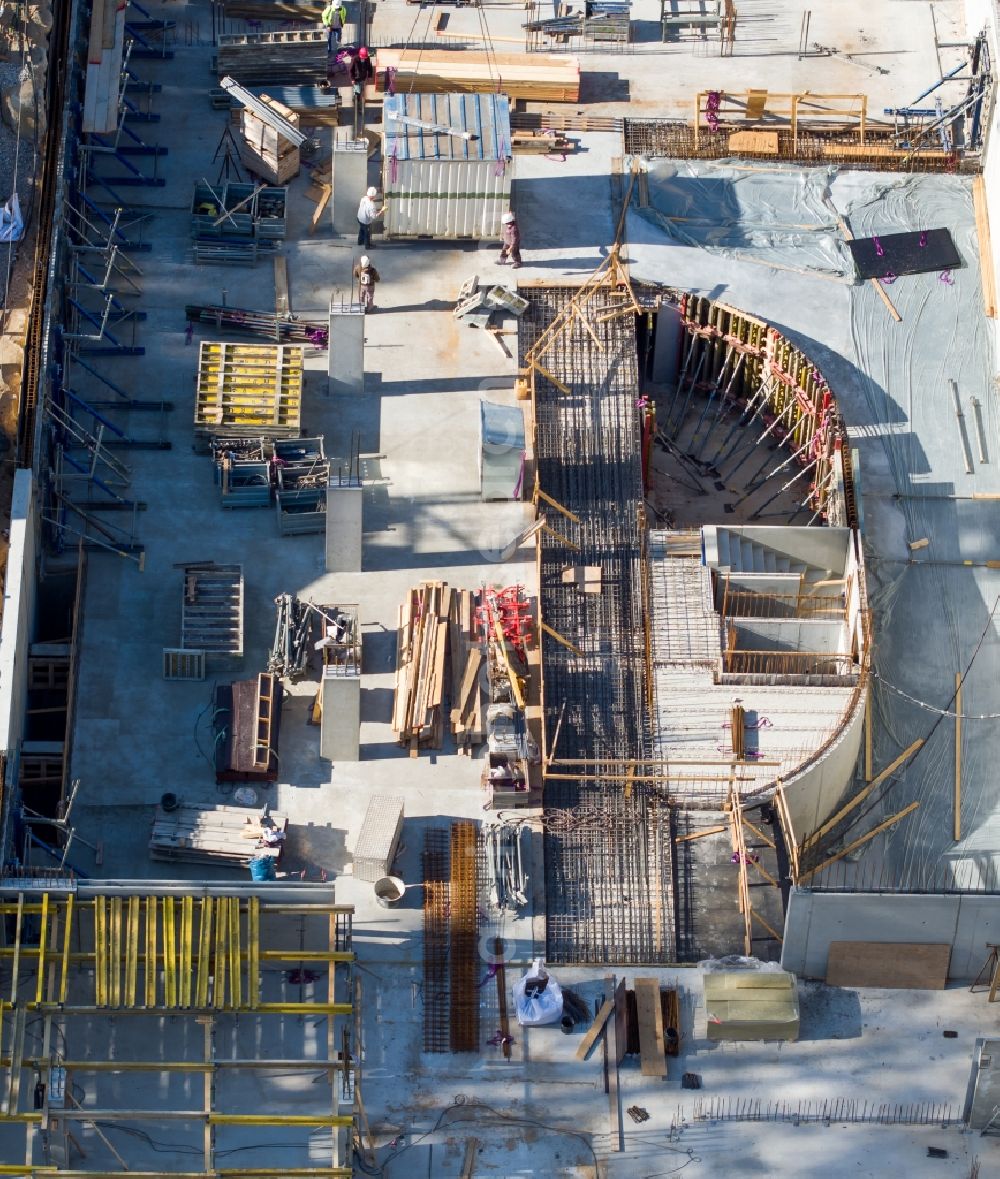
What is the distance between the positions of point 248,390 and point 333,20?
44.2 feet

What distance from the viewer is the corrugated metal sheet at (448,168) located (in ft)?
275

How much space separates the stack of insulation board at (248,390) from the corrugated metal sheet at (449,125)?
6.94m

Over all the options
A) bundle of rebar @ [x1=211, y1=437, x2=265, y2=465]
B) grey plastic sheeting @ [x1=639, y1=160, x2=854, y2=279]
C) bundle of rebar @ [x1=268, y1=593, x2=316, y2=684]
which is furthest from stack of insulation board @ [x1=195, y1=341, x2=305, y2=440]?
grey plastic sheeting @ [x1=639, y1=160, x2=854, y2=279]

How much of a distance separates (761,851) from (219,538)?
1585 cm

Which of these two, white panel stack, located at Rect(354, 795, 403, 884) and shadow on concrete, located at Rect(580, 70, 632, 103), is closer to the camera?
white panel stack, located at Rect(354, 795, 403, 884)

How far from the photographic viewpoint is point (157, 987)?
2781 inches

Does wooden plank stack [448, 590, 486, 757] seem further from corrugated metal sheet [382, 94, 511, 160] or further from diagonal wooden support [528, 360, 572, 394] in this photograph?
corrugated metal sheet [382, 94, 511, 160]

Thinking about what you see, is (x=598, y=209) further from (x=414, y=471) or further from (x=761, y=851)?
(x=761, y=851)

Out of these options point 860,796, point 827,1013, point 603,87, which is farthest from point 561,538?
point 603,87

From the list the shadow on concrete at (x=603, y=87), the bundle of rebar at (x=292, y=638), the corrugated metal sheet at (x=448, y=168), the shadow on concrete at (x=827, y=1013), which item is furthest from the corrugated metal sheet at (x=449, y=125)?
the shadow on concrete at (x=827, y=1013)

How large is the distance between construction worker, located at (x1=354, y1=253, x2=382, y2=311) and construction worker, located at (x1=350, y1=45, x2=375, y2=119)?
617 centimetres

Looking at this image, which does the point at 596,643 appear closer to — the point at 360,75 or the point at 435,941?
the point at 435,941

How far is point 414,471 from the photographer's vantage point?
3169 inches

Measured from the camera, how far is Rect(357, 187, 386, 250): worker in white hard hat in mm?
83562
